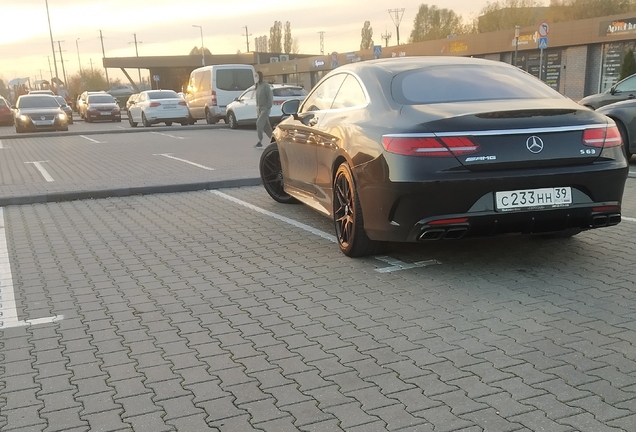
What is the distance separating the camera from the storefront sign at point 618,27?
101 feet

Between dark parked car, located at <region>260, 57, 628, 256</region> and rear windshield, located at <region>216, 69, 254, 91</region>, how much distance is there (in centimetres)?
2062

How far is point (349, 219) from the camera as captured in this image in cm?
541

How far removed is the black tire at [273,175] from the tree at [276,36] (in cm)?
13035

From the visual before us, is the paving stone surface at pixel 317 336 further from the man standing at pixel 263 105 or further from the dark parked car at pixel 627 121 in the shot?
the man standing at pixel 263 105

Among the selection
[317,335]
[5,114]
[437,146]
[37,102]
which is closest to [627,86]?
[437,146]

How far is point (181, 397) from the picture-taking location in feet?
10.2

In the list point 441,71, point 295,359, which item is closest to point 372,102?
point 441,71

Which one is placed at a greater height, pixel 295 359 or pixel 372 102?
pixel 372 102

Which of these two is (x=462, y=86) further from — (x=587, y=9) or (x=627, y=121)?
(x=587, y=9)

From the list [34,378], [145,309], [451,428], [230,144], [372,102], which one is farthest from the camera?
[230,144]

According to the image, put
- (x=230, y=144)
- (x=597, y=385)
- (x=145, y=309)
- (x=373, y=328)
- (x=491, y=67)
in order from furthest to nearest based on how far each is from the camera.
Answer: (x=230, y=144), (x=491, y=67), (x=145, y=309), (x=373, y=328), (x=597, y=385)

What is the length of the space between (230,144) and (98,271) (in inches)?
462

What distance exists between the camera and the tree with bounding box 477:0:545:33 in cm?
7662

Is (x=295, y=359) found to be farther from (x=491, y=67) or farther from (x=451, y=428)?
(x=491, y=67)
